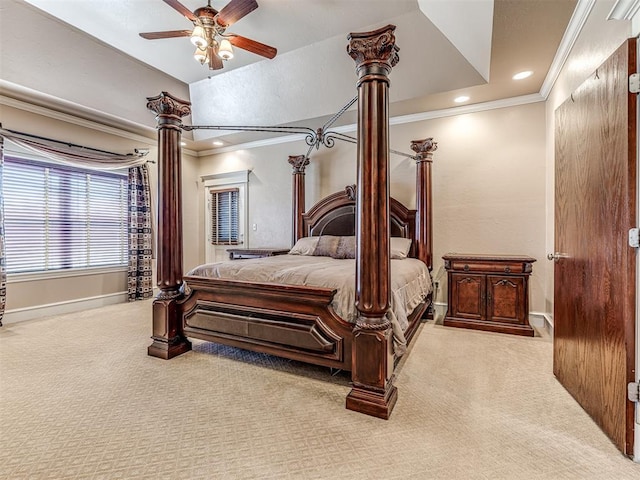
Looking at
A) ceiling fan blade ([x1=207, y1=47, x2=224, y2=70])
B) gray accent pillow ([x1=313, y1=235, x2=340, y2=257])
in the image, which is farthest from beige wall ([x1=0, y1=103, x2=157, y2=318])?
gray accent pillow ([x1=313, y1=235, x2=340, y2=257])

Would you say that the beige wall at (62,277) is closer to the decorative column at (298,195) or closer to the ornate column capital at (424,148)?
the decorative column at (298,195)

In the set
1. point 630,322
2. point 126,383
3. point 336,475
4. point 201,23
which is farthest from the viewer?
point 201,23

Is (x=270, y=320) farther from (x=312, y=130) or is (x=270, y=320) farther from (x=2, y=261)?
(x=2, y=261)

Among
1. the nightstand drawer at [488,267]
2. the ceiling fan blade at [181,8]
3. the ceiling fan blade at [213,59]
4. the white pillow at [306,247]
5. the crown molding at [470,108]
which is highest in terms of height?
the ceiling fan blade at [181,8]

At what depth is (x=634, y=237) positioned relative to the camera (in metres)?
1.49

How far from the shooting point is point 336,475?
140 centimetres

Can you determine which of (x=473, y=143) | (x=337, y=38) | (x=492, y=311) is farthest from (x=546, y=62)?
(x=492, y=311)

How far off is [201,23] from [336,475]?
3306 mm

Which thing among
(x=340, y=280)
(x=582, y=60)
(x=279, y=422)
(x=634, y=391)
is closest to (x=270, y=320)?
(x=340, y=280)

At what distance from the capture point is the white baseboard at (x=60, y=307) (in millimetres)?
3936

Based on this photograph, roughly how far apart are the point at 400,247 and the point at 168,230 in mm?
2550

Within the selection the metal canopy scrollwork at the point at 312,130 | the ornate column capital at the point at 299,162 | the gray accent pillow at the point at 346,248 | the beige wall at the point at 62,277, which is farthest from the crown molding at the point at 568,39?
the beige wall at the point at 62,277

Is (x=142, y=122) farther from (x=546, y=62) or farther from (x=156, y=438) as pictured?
(x=546, y=62)

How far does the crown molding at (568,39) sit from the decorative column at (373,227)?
160 centimetres
